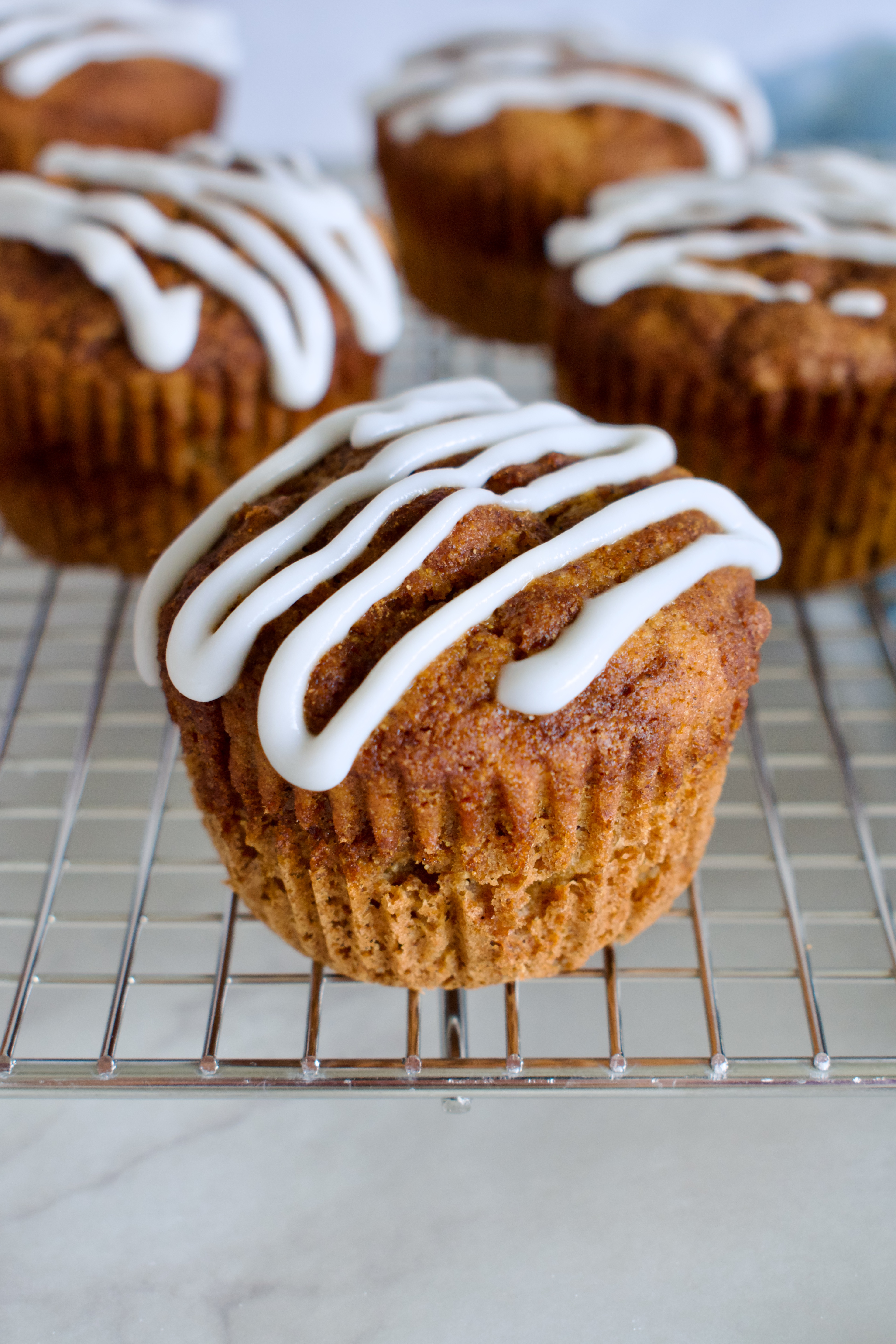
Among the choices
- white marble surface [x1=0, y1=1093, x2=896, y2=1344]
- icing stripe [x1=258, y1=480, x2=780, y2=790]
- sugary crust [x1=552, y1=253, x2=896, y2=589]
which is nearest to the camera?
icing stripe [x1=258, y1=480, x2=780, y2=790]

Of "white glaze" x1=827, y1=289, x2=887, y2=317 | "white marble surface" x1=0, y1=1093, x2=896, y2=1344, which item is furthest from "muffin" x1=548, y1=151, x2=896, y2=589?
"white marble surface" x1=0, y1=1093, x2=896, y2=1344

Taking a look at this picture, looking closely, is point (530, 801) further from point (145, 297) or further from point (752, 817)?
point (145, 297)

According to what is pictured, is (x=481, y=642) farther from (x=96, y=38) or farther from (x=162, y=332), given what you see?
(x=96, y=38)

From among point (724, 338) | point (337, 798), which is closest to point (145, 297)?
point (724, 338)

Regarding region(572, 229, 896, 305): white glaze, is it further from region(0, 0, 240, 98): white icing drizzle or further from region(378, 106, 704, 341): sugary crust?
region(0, 0, 240, 98): white icing drizzle

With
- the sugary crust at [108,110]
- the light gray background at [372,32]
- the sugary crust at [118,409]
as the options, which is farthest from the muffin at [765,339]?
the light gray background at [372,32]

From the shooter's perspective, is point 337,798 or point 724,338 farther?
point 724,338
